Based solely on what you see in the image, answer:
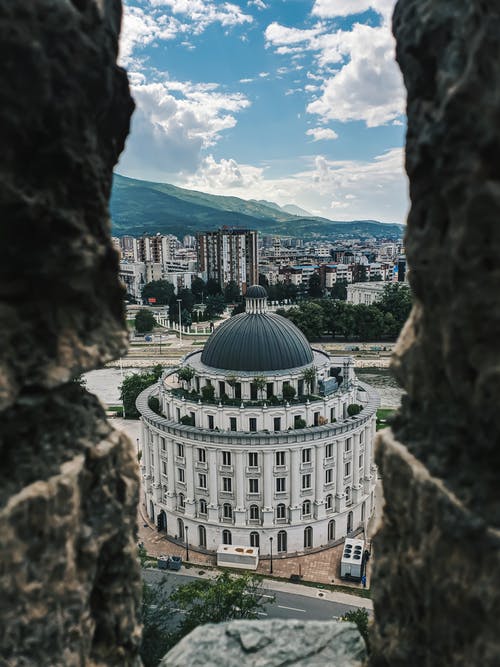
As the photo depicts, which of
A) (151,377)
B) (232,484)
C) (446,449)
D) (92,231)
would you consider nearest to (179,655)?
(446,449)

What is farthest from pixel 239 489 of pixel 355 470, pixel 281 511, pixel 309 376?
pixel 309 376

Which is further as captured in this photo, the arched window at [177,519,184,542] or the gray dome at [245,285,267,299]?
the gray dome at [245,285,267,299]

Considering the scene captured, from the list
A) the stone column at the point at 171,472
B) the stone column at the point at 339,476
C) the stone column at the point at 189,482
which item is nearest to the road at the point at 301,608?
the stone column at the point at 189,482

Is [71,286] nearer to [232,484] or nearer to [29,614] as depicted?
[29,614]

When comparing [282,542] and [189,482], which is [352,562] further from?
[189,482]

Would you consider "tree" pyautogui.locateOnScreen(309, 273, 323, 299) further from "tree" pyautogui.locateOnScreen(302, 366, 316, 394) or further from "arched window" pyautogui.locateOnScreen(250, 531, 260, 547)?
"arched window" pyautogui.locateOnScreen(250, 531, 260, 547)

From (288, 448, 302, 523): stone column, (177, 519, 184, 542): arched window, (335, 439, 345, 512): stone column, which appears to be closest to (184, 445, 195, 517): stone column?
(177, 519, 184, 542): arched window
